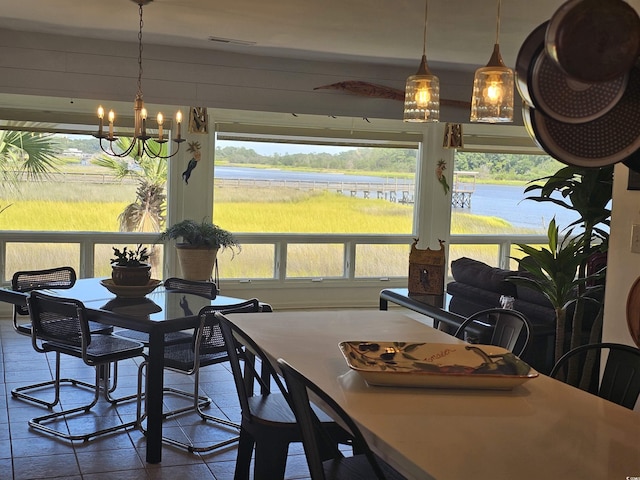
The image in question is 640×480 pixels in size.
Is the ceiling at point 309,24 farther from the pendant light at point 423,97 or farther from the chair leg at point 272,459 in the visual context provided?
the chair leg at point 272,459

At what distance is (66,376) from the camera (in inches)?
199

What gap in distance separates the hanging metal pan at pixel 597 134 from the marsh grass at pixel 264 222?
6396 mm

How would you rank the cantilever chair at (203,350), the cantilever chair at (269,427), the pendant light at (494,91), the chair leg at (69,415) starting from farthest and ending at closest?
the chair leg at (69,415)
the cantilever chair at (203,350)
the pendant light at (494,91)
the cantilever chair at (269,427)

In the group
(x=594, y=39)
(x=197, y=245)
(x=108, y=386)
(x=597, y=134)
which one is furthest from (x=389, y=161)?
(x=594, y=39)

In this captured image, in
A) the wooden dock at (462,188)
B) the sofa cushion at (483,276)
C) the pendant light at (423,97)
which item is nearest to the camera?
the pendant light at (423,97)

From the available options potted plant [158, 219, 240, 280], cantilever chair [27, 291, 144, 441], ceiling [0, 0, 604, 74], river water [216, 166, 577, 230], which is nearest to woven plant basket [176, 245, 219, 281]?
potted plant [158, 219, 240, 280]

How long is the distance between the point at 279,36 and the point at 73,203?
10.1 feet

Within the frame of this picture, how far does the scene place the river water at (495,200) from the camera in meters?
8.13

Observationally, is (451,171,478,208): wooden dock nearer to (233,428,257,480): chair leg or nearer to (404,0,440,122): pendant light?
(404,0,440,122): pendant light

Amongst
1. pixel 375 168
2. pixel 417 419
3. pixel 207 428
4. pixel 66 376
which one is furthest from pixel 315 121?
pixel 417 419

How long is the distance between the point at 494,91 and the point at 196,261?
187 inches

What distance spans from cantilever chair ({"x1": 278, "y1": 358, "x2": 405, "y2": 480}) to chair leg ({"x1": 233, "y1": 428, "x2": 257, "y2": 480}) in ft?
2.83

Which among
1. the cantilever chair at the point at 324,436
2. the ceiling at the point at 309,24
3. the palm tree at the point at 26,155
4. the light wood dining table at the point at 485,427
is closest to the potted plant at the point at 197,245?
the palm tree at the point at 26,155

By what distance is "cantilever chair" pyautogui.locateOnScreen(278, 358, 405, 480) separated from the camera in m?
1.86
